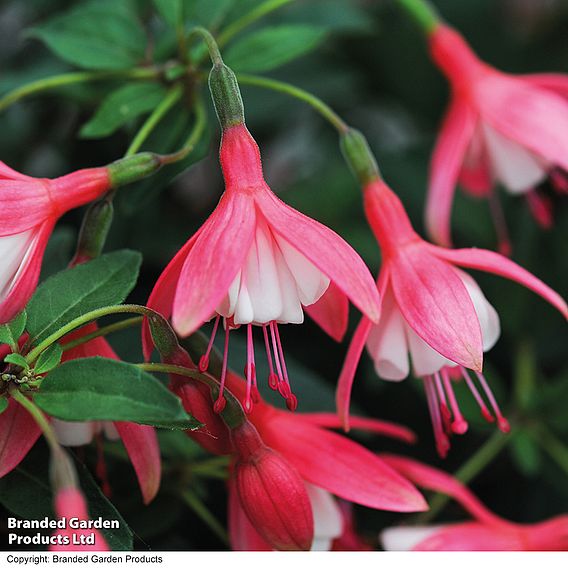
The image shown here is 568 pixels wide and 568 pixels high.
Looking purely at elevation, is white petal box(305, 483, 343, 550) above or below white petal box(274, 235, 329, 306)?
below

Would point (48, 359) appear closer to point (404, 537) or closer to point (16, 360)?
point (16, 360)

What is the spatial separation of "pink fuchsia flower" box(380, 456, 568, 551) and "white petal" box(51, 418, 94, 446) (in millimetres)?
233

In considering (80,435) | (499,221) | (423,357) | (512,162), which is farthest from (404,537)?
(499,221)

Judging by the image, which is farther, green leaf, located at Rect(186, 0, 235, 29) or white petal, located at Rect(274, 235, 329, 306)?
green leaf, located at Rect(186, 0, 235, 29)

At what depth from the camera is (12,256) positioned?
1.59 ft

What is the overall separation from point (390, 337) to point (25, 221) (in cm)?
24

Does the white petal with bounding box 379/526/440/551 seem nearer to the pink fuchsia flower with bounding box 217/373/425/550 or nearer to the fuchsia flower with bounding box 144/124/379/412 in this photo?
the pink fuchsia flower with bounding box 217/373/425/550

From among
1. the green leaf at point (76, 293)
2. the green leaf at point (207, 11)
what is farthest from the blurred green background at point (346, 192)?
the green leaf at point (76, 293)

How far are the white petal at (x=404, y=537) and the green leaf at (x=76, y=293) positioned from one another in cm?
27

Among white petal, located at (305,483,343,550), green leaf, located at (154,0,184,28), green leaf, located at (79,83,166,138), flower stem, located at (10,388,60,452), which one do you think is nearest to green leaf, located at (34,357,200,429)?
flower stem, located at (10,388,60,452)

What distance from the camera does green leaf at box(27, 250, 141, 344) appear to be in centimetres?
50

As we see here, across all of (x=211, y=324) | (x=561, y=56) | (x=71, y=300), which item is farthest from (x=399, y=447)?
(x=561, y=56)

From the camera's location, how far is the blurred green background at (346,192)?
70 cm

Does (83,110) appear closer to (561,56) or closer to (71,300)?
(71,300)
